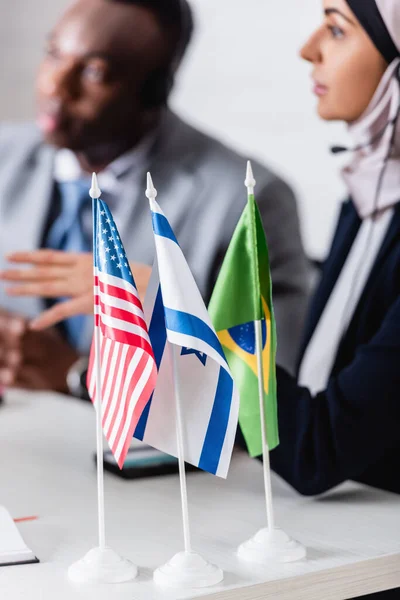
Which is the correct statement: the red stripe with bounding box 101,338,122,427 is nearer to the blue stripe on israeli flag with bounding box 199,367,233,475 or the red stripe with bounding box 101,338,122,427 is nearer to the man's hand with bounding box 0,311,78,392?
the blue stripe on israeli flag with bounding box 199,367,233,475

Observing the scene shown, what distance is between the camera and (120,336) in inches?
44.9

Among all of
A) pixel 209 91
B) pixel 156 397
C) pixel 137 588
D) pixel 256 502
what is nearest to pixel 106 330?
pixel 156 397

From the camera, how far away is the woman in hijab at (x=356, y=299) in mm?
1402

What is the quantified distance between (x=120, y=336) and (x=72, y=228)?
1548 mm

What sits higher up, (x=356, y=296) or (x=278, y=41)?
(x=278, y=41)

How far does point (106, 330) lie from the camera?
1.17 m

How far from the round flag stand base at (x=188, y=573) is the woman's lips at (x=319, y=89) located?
3.90ft

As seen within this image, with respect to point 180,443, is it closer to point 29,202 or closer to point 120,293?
point 120,293

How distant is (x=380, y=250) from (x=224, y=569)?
0.76 meters

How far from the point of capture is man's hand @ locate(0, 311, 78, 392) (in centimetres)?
270

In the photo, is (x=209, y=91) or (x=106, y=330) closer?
(x=106, y=330)

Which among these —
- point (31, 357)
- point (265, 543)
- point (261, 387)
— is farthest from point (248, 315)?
point (31, 357)

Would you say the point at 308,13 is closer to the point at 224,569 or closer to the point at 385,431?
the point at 385,431

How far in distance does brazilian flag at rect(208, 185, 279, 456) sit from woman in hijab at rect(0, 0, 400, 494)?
0.66 ft
